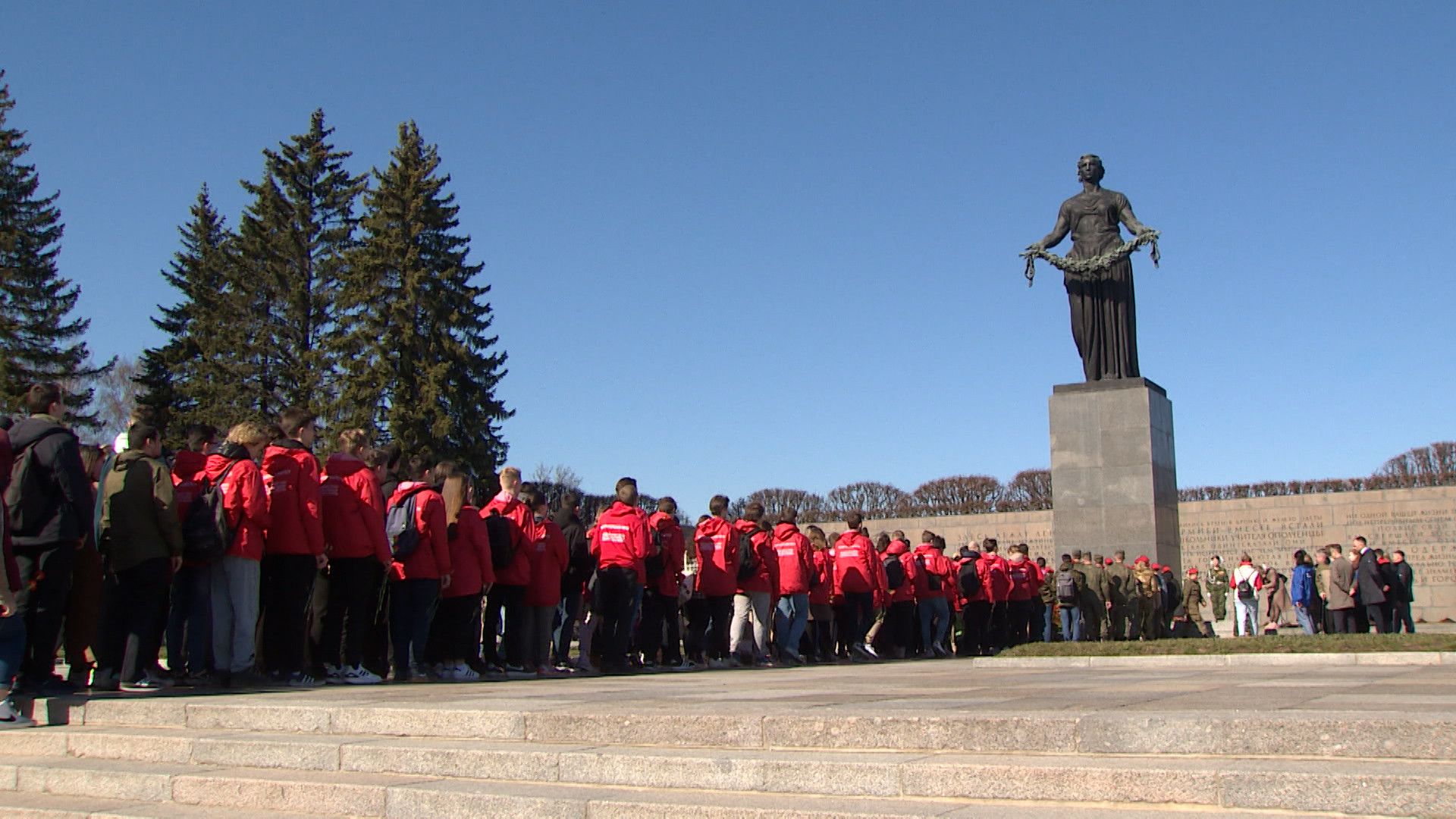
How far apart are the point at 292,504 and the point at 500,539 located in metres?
2.17

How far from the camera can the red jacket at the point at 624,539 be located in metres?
10.9

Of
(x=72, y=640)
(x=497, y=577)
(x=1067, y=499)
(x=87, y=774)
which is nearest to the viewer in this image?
(x=87, y=774)

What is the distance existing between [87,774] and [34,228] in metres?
39.7

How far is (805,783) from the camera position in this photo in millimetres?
4469

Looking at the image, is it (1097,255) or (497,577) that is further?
(1097,255)

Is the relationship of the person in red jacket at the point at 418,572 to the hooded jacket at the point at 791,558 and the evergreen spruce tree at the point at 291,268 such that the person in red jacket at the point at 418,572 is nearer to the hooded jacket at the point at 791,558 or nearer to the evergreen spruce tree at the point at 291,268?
the hooded jacket at the point at 791,558

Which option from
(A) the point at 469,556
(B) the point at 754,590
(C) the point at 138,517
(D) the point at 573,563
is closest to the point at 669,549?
(D) the point at 573,563

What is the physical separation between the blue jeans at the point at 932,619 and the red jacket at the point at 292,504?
9.29 metres

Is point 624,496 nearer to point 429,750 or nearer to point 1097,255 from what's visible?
point 429,750

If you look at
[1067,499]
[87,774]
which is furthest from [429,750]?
[1067,499]

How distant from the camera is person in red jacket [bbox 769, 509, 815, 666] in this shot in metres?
13.2

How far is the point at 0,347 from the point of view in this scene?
37719 millimetres

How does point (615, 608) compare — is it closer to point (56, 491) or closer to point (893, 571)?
point (56, 491)

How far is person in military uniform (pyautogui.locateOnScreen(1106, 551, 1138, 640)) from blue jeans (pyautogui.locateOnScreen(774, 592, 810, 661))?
550 centimetres
